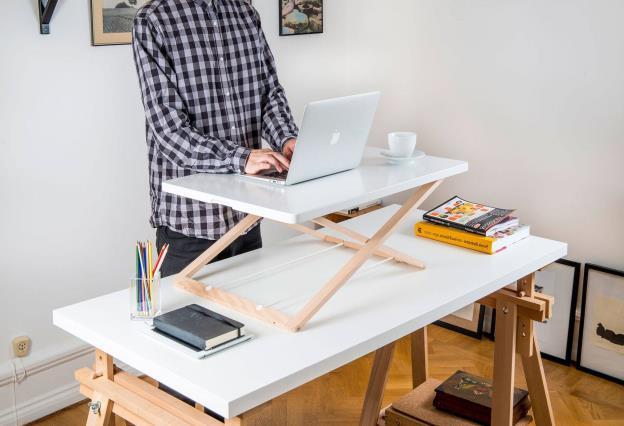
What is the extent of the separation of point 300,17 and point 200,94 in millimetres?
1656

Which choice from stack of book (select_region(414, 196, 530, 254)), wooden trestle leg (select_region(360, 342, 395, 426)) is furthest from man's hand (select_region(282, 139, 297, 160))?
wooden trestle leg (select_region(360, 342, 395, 426))

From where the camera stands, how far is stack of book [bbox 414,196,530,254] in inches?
97.1

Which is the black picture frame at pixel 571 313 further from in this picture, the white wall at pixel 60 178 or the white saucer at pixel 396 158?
the white wall at pixel 60 178

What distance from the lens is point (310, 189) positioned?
198cm

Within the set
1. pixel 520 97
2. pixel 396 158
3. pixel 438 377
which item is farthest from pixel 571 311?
pixel 396 158

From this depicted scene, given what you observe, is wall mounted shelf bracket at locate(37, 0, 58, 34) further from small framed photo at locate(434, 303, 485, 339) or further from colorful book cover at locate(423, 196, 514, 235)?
small framed photo at locate(434, 303, 485, 339)

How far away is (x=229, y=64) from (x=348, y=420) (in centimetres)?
151

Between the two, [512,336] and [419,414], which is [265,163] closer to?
[512,336]

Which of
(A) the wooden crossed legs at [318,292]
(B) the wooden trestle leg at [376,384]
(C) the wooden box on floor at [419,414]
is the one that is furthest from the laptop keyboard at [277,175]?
(C) the wooden box on floor at [419,414]

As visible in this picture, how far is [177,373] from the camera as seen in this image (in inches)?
66.2

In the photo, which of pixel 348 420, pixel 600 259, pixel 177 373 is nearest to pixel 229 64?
pixel 177 373

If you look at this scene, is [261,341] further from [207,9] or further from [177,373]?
[207,9]

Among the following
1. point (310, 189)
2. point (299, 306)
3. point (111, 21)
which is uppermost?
point (111, 21)

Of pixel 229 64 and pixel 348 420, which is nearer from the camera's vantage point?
pixel 229 64
